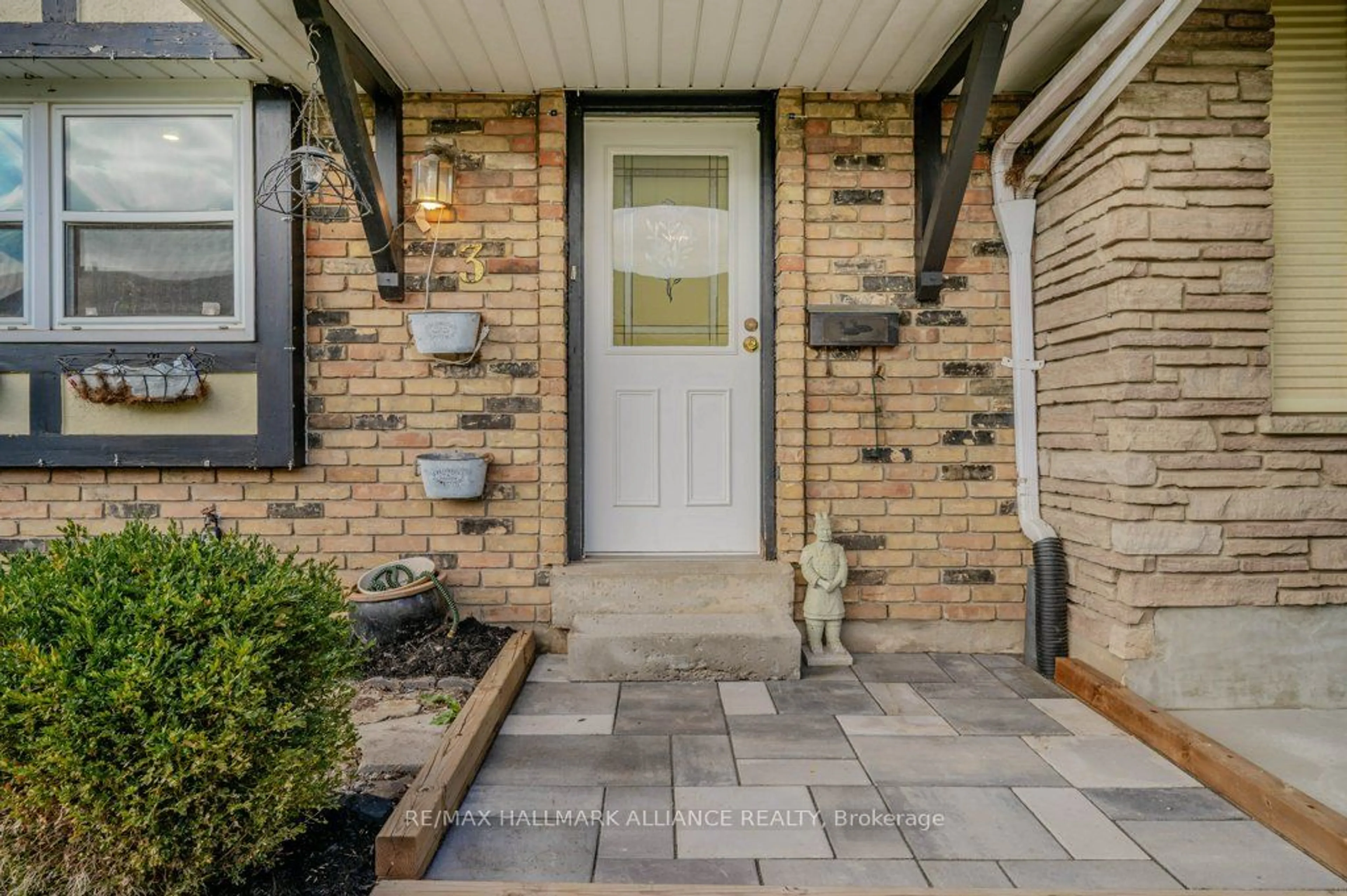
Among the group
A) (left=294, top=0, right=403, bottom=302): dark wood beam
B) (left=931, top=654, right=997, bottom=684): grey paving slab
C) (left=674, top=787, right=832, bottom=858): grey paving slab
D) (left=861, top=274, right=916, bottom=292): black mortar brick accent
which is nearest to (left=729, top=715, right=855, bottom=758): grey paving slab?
(left=674, top=787, right=832, bottom=858): grey paving slab

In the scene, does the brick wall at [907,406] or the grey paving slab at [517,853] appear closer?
the grey paving slab at [517,853]

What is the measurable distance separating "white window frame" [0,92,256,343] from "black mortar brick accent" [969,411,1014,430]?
3107 mm

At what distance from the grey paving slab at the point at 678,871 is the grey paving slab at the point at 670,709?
0.69 metres

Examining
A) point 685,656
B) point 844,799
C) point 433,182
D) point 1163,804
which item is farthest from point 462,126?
point 1163,804

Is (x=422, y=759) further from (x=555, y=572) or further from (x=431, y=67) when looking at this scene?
(x=431, y=67)

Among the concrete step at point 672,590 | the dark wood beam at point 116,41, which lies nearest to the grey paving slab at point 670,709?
the concrete step at point 672,590

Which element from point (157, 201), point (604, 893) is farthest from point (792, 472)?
point (157, 201)

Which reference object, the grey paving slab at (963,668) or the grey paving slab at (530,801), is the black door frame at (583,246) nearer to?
the grey paving slab at (963,668)

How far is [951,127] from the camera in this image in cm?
312

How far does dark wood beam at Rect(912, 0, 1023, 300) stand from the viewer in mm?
2611

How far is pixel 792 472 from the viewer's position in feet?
10.8

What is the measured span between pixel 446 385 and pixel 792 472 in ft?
5.09

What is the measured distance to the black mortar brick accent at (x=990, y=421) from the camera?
3316mm

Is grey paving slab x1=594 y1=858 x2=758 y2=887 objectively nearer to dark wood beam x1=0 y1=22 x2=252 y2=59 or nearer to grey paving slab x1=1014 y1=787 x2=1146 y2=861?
grey paving slab x1=1014 y1=787 x2=1146 y2=861
